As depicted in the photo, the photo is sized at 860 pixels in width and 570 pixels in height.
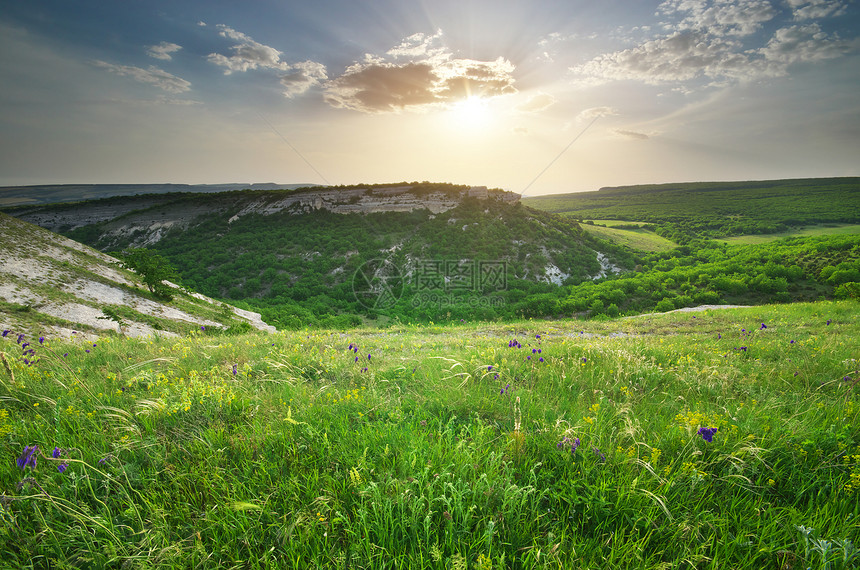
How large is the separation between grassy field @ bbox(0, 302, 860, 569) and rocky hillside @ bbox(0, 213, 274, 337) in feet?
27.9

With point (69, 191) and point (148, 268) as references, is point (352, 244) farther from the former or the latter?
point (69, 191)

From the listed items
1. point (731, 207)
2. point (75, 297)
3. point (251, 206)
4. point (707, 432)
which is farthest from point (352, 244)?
point (731, 207)

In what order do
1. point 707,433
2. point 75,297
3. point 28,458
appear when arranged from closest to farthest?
1. point 28,458
2. point 707,433
3. point 75,297

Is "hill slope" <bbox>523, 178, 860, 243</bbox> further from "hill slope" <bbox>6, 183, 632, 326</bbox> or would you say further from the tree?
the tree

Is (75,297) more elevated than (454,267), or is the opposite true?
(75,297)

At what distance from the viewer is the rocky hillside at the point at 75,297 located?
10.5 metres

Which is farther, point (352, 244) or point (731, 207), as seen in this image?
point (731, 207)

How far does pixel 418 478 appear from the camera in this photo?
2184 mm

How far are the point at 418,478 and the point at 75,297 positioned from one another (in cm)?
1860

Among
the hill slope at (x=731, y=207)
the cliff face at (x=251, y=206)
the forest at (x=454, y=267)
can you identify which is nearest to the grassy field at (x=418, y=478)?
the forest at (x=454, y=267)

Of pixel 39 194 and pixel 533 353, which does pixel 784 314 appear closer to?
pixel 533 353

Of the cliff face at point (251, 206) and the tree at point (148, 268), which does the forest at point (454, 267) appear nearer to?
the tree at point (148, 268)

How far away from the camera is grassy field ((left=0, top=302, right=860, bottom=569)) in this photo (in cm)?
178

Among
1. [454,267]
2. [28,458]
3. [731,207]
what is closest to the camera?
[28,458]
